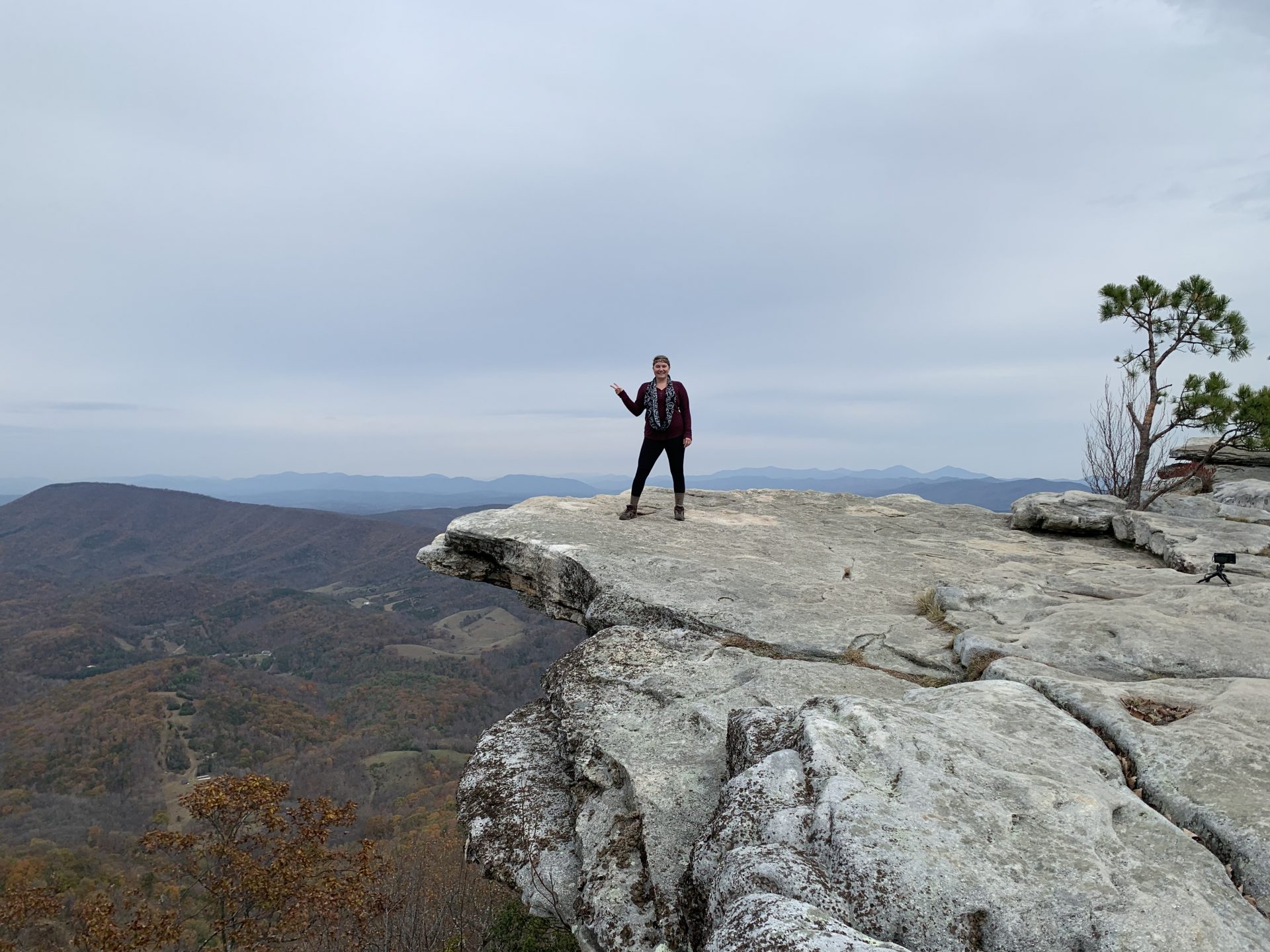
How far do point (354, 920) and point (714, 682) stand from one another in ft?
91.8

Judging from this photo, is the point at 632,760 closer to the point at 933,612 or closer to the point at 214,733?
the point at 933,612

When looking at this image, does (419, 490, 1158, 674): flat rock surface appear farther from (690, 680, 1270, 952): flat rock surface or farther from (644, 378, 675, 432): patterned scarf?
(690, 680, 1270, 952): flat rock surface

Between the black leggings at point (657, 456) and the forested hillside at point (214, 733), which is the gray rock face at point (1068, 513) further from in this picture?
the forested hillside at point (214, 733)

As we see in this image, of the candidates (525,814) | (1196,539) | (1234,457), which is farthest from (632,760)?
(1234,457)

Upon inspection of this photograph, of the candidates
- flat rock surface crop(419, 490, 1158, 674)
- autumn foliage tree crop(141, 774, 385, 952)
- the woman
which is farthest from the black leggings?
autumn foliage tree crop(141, 774, 385, 952)

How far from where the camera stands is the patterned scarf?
11.4 metres

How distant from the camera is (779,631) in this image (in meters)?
7.39

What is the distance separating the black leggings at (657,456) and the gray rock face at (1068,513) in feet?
23.4

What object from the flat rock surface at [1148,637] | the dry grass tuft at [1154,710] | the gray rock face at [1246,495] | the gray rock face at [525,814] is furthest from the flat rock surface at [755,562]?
the gray rock face at [1246,495]

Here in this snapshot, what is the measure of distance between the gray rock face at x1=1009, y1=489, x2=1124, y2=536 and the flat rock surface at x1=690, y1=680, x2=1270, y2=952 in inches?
383

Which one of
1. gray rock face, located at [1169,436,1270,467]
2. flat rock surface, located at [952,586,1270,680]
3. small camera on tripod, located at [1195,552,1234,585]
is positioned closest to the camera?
flat rock surface, located at [952,586,1270,680]

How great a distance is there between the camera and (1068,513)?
12.6 m

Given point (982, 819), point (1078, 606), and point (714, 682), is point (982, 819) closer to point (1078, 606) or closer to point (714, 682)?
point (714, 682)

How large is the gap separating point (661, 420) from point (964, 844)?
871 cm
